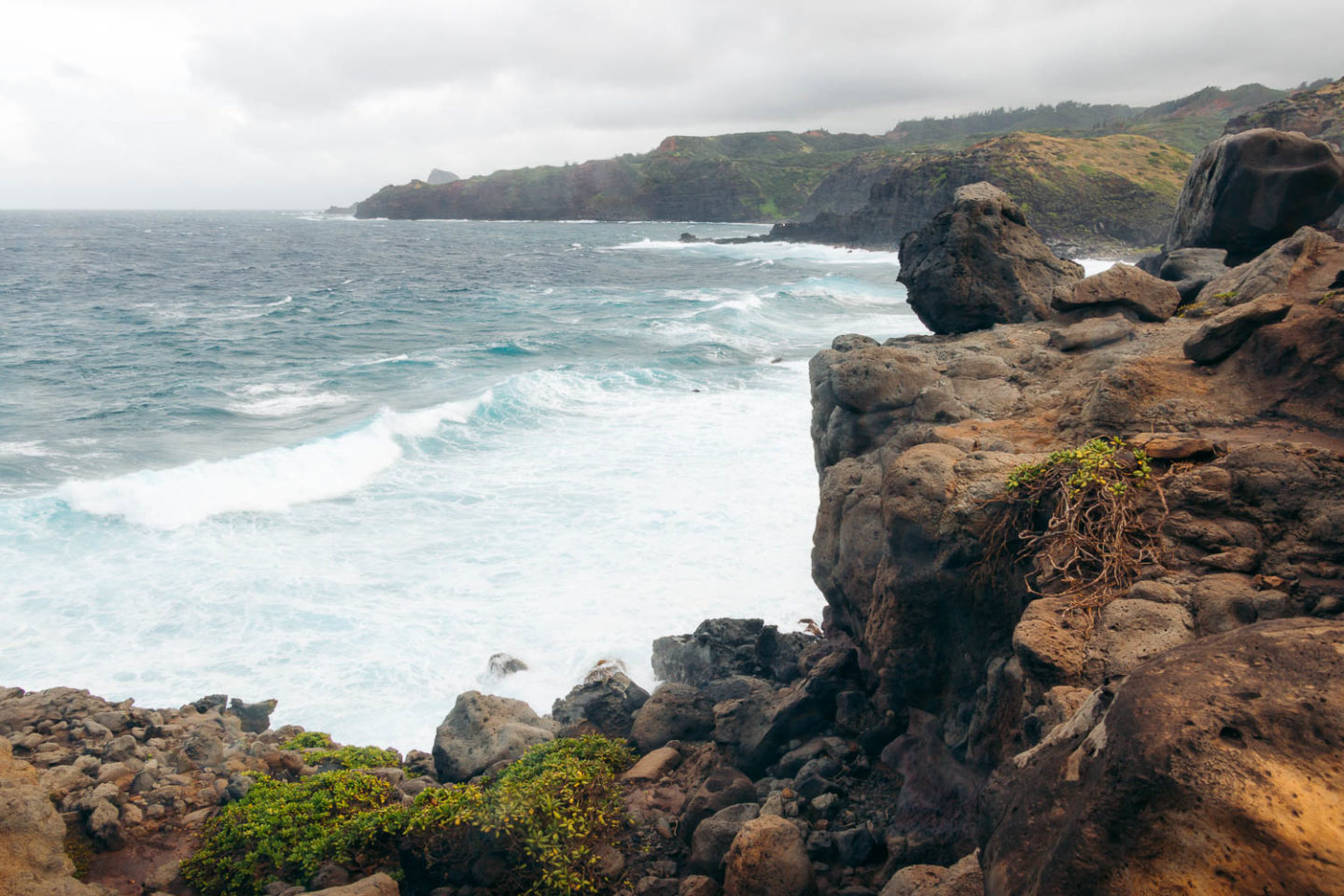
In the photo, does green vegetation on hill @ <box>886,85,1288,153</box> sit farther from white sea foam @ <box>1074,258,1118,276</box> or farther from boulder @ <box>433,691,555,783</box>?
boulder @ <box>433,691,555,783</box>

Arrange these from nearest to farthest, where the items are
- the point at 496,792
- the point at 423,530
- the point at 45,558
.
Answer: the point at 496,792, the point at 45,558, the point at 423,530

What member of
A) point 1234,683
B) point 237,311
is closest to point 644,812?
point 1234,683

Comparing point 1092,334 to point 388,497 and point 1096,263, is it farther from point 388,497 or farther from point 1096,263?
point 1096,263

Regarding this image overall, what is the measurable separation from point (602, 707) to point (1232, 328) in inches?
309

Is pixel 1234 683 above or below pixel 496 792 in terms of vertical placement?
above

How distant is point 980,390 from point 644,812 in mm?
5839

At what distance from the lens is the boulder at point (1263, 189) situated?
13070mm

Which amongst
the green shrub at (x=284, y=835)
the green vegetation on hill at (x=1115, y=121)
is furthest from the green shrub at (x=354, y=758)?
the green vegetation on hill at (x=1115, y=121)

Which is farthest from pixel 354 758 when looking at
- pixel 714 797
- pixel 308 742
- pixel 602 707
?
pixel 714 797

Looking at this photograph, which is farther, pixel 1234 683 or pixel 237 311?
pixel 237 311

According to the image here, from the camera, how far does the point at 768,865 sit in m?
6.09

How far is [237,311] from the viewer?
44.0 meters

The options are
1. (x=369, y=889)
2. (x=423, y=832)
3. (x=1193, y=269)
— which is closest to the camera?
(x=369, y=889)

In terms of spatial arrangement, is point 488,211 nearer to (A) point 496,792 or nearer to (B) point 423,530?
(B) point 423,530
